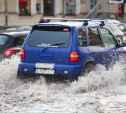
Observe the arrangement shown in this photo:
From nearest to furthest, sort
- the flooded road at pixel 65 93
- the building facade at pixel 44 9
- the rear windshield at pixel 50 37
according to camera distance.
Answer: the flooded road at pixel 65 93
the rear windshield at pixel 50 37
the building facade at pixel 44 9

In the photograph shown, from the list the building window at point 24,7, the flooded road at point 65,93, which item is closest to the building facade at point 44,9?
the building window at point 24,7

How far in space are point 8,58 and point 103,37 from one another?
2.73 m

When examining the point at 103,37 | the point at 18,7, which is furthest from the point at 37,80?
the point at 18,7

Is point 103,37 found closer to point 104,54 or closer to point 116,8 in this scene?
point 104,54

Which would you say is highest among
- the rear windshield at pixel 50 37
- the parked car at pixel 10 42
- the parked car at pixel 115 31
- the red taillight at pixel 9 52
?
the rear windshield at pixel 50 37

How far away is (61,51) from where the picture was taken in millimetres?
11250

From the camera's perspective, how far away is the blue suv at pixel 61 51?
440 inches

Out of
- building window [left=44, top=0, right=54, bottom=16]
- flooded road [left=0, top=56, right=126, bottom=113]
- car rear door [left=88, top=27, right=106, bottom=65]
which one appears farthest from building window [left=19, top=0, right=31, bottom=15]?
car rear door [left=88, top=27, right=106, bottom=65]

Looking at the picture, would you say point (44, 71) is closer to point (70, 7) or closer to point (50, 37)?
point (50, 37)

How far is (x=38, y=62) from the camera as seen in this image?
11.5 m

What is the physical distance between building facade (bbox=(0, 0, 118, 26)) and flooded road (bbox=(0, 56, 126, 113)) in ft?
93.3

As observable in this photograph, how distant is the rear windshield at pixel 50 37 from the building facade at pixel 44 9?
97.0 ft

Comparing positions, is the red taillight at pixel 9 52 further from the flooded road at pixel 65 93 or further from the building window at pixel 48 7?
the building window at pixel 48 7

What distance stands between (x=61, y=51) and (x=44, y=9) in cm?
3356
